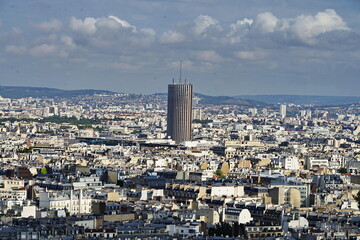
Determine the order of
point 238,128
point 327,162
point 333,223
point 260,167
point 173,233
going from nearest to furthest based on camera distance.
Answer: point 173,233
point 333,223
point 260,167
point 327,162
point 238,128

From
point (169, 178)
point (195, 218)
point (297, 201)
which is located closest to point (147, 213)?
point (195, 218)

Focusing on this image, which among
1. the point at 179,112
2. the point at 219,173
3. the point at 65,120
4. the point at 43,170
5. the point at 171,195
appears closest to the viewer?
the point at 171,195

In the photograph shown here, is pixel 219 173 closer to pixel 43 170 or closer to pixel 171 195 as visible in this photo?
pixel 43 170

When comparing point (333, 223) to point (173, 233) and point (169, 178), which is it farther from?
point (169, 178)

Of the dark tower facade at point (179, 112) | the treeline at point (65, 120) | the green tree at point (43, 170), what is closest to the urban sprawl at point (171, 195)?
the green tree at point (43, 170)

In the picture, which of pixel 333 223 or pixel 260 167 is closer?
pixel 333 223

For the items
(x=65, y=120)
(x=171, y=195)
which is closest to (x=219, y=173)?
(x=171, y=195)

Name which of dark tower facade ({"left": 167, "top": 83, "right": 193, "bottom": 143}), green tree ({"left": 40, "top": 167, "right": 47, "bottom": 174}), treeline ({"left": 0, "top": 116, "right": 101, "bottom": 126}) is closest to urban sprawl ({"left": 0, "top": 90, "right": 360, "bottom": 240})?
green tree ({"left": 40, "top": 167, "right": 47, "bottom": 174})

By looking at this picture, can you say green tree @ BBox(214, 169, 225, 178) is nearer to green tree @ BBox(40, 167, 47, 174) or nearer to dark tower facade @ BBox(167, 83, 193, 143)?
green tree @ BBox(40, 167, 47, 174)
